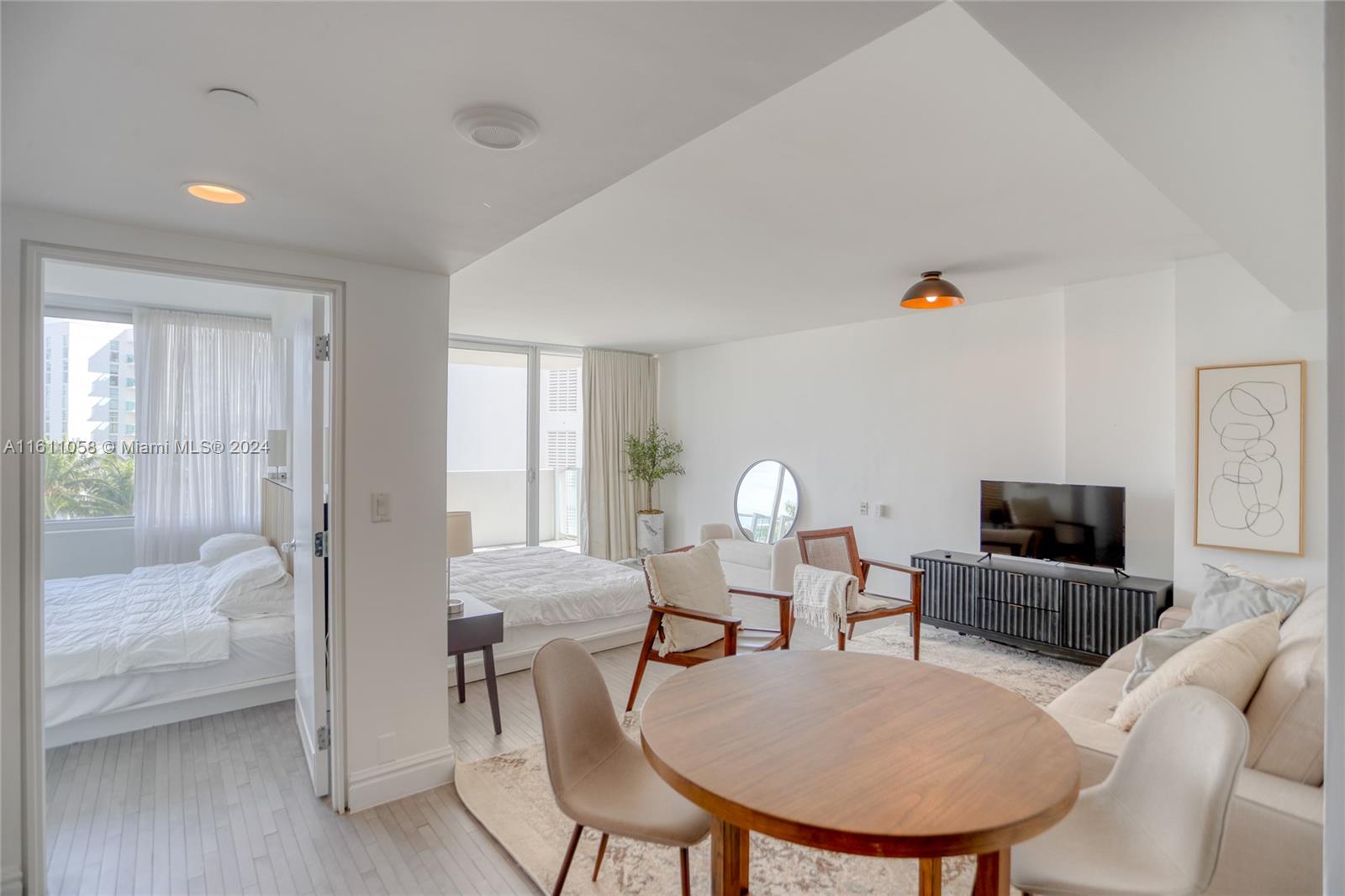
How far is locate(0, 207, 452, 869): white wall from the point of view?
8.16ft

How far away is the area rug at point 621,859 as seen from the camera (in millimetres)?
2057

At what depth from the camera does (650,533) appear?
25.2ft

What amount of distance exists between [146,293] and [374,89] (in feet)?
15.3

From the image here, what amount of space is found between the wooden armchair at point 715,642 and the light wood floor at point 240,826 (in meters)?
0.68

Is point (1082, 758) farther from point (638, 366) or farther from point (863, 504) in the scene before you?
point (638, 366)

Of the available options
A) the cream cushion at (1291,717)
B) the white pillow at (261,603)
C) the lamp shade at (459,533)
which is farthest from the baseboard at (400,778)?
the cream cushion at (1291,717)

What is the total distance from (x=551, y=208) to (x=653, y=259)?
2.06m

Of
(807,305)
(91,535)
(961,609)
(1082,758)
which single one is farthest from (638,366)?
(1082,758)

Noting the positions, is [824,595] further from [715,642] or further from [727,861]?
[727,861]

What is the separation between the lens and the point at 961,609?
14.8ft

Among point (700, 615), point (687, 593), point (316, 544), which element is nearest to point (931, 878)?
point (700, 615)

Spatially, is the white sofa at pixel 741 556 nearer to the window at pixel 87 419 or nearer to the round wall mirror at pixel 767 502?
the round wall mirror at pixel 767 502

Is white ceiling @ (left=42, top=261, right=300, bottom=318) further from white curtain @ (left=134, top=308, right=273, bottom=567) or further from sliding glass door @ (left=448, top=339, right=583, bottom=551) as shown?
sliding glass door @ (left=448, top=339, right=583, bottom=551)

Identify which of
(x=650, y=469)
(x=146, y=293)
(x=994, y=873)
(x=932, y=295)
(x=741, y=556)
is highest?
(x=146, y=293)
